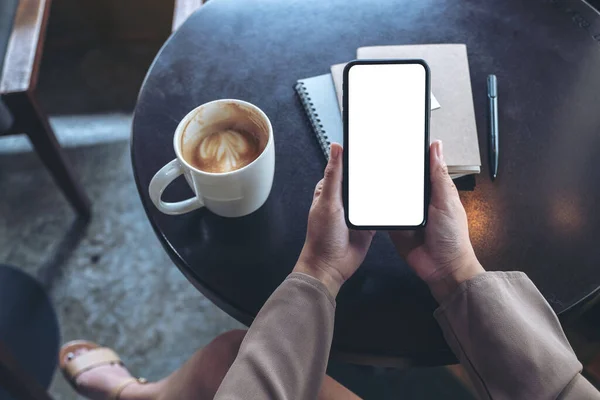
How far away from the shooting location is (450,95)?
738 mm

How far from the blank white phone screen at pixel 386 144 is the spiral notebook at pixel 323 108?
0.36 feet

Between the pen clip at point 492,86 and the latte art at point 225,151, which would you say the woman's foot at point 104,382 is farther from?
the pen clip at point 492,86

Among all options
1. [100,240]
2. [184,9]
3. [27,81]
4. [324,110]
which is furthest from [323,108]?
[100,240]

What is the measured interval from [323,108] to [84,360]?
2.39 feet

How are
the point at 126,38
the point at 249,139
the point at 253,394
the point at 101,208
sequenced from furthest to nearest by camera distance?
the point at 126,38 → the point at 101,208 → the point at 249,139 → the point at 253,394

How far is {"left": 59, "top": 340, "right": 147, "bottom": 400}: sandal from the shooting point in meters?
1.10

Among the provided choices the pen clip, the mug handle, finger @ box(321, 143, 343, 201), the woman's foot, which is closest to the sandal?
the woman's foot

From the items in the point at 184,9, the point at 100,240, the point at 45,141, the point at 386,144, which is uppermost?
the point at 386,144

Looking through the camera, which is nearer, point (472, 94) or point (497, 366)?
point (497, 366)

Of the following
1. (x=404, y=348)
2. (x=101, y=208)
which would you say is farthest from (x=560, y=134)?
(x=101, y=208)

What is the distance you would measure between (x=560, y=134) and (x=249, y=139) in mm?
397

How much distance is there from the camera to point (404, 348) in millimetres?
609

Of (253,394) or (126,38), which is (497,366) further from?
(126,38)

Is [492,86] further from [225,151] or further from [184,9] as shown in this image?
[184,9]
